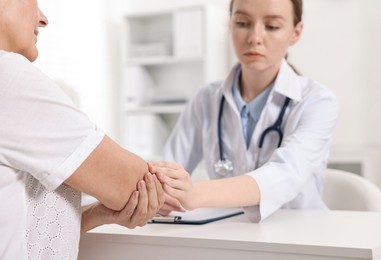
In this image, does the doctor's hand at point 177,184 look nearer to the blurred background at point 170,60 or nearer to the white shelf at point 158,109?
the blurred background at point 170,60

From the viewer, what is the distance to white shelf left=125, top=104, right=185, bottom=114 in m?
4.79

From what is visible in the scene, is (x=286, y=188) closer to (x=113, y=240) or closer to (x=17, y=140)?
(x=113, y=240)

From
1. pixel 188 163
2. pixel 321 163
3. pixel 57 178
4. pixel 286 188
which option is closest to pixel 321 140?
pixel 321 163

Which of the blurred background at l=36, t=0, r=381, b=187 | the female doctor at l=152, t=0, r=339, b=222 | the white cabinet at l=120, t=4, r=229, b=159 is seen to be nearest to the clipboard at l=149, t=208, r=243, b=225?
the female doctor at l=152, t=0, r=339, b=222

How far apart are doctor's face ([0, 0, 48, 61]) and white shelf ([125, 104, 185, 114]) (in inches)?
144

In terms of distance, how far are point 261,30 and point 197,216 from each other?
0.65 m

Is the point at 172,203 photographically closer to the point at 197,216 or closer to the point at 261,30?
the point at 197,216

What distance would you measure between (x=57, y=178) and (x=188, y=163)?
1084 mm

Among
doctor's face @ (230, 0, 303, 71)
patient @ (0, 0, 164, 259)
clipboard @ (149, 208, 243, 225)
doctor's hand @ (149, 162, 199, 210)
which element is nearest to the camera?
patient @ (0, 0, 164, 259)

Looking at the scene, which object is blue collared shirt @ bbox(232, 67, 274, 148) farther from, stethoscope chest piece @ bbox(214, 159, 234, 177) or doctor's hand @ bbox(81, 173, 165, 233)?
doctor's hand @ bbox(81, 173, 165, 233)

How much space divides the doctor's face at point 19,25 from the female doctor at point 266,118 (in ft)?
2.12

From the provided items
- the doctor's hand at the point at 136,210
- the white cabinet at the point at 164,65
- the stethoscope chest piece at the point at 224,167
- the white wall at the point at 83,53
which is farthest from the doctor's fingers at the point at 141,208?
the white cabinet at the point at 164,65

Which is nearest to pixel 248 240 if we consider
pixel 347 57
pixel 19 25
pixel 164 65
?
pixel 19 25

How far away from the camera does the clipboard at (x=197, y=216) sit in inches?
53.1
